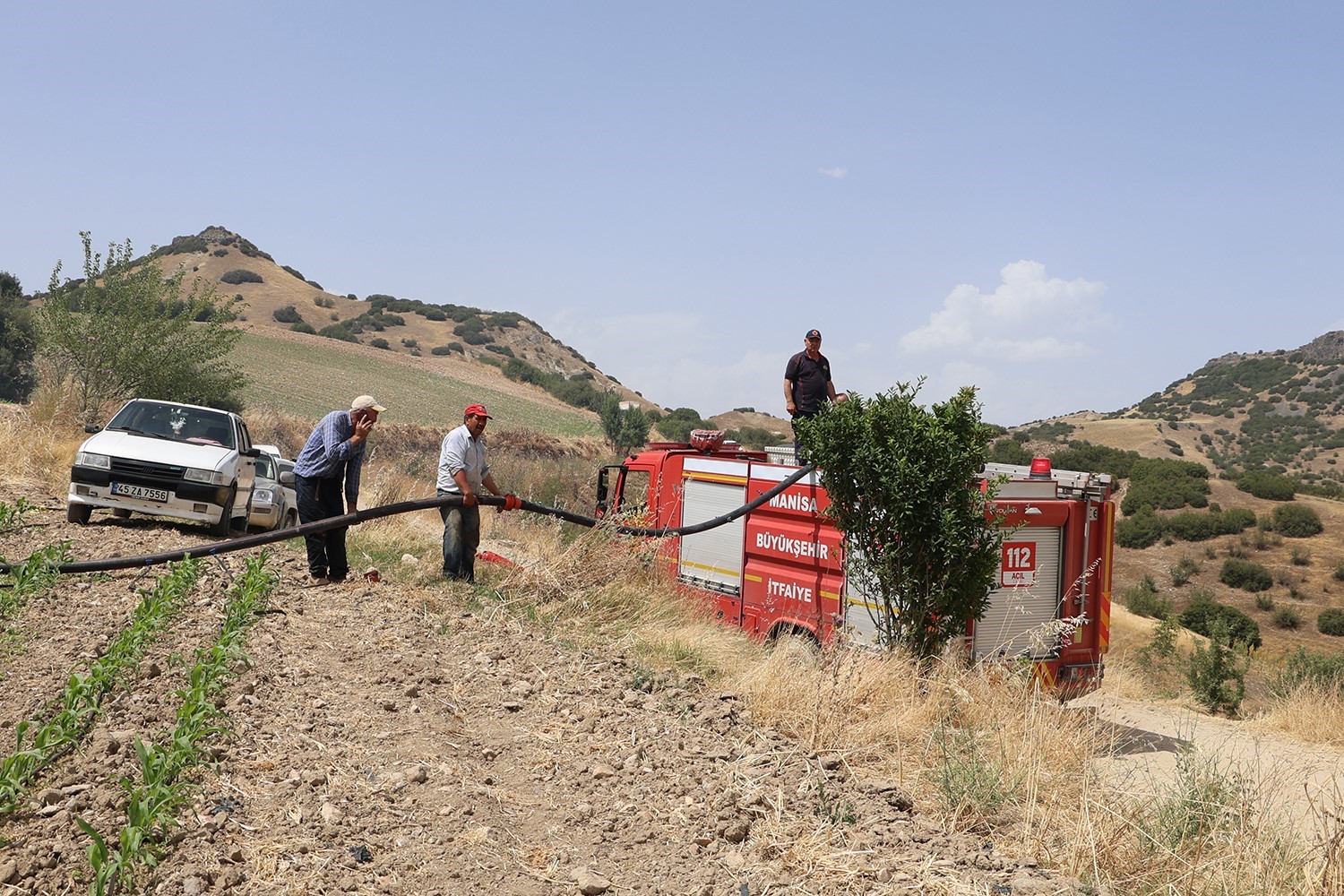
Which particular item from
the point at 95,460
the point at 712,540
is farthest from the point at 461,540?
the point at 95,460

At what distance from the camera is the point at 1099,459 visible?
184 feet

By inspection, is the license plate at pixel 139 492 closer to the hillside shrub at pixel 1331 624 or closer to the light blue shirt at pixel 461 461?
the light blue shirt at pixel 461 461

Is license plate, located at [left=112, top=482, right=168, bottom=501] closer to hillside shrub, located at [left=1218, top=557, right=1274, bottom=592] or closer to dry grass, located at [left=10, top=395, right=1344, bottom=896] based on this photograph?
dry grass, located at [left=10, top=395, right=1344, bottom=896]

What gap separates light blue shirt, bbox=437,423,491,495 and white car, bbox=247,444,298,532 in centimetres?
619

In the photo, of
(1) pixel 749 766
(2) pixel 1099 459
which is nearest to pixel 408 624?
(1) pixel 749 766

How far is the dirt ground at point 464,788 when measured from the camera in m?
4.34

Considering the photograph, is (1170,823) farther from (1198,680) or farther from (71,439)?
(71,439)

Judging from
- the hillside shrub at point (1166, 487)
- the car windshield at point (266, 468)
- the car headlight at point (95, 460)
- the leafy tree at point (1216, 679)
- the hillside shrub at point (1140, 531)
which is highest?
the car headlight at point (95, 460)

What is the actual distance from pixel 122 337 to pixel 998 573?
1825 cm

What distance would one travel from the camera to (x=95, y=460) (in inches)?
499

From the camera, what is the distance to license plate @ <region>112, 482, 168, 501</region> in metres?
12.7

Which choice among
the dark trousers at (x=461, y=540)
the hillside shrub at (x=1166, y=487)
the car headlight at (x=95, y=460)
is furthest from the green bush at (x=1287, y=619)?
the car headlight at (x=95, y=460)

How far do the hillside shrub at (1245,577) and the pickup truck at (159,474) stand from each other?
3786cm

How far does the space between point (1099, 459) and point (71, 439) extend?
51.1 m
